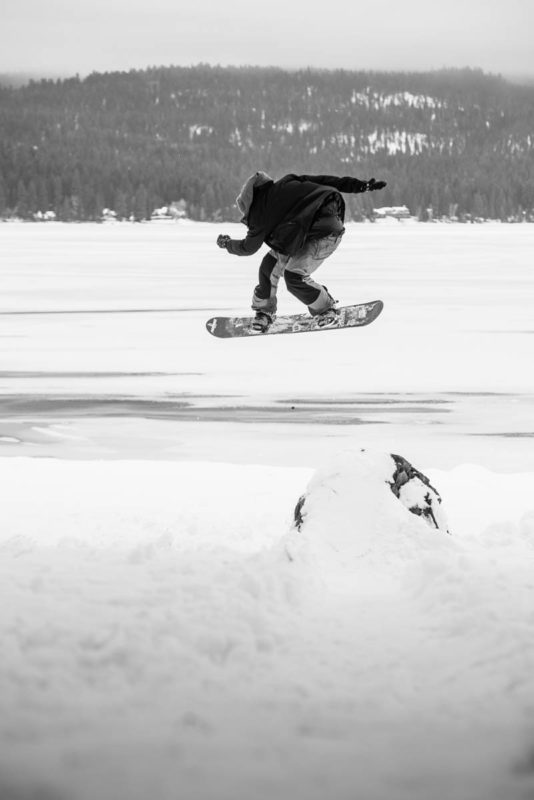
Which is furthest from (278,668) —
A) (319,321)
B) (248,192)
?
(319,321)

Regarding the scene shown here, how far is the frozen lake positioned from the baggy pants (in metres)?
1.52

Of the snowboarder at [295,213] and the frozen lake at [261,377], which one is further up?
the snowboarder at [295,213]

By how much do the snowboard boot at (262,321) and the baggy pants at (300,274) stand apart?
6 centimetres

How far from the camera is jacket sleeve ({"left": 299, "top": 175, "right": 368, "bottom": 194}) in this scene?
25.4 feet

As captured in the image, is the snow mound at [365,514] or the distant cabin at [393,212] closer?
the snow mound at [365,514]

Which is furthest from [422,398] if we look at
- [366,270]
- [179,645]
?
[366,270]

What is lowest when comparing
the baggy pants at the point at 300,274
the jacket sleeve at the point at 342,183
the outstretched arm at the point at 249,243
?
the baggy pants at the point at 300,274

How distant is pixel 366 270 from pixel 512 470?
998 inches

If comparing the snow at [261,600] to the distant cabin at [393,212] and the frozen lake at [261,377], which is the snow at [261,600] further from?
the distant cabin at [393,212]

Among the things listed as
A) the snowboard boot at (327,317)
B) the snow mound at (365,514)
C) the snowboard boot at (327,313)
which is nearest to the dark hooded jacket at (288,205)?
the snowboard boot at (327,313)

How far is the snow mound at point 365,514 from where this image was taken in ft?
16.5

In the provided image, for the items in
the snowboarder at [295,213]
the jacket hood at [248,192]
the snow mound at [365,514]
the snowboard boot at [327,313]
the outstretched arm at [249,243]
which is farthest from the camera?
the snowboard boot at [327,313]

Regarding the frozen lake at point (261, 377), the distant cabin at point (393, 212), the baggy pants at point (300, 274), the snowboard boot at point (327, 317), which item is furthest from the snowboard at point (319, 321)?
the distant cabin at point (393, 212)

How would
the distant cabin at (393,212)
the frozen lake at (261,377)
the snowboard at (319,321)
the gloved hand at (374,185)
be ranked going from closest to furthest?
1. the gloved hand at (374,185)
2. the snowboard at (319,321)
3. the frozen lake at (261,377)
4. the distant cabin at (393,212)
